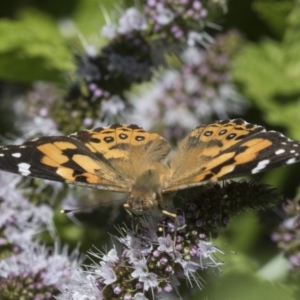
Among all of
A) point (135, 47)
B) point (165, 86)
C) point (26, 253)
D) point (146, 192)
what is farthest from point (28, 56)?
point (146, 192)

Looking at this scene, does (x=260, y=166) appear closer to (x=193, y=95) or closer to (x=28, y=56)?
(x=28, y=56)

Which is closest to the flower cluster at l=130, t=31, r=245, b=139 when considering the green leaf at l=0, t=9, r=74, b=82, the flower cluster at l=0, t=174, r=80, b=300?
the green leaf at l=0, t=9, r=74, b=82

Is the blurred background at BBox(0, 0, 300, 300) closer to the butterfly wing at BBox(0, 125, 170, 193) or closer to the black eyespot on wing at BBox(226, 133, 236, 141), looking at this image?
the butterfly wing at BBox(0, 125, 170, 193)

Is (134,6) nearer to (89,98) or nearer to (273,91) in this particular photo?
(89,98)

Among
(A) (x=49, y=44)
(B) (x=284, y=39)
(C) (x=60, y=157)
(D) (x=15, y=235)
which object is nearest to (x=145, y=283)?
(C) (x=60, y=157)

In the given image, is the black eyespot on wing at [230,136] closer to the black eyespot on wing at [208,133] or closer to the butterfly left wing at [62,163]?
Result: the black eyespot on wing at [208,133]

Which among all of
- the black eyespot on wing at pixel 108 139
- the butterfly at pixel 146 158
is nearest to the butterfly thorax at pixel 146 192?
the butterfly at pixel 146 158
